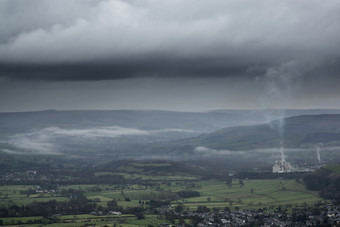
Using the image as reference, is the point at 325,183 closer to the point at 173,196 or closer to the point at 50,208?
the point at 173,196

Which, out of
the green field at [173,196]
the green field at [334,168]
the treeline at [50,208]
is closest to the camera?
the green field at [173,196]

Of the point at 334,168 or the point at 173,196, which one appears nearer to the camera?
the point at 173,196

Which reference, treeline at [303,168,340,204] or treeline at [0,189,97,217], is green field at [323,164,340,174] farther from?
treeline at [0,189,97,217]

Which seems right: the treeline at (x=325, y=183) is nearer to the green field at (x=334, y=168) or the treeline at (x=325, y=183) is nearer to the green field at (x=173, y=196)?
the green field at (x=334, y=168)

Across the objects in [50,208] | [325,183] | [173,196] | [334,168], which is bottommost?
[50,208]

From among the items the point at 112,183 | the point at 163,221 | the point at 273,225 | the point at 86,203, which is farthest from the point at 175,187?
the point at 273,225

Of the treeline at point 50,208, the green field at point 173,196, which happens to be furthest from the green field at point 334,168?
the treeline at point 50,208

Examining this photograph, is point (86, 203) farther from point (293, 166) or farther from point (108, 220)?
point (293, 166)

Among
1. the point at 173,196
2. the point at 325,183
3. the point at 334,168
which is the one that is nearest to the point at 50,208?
the point at 173,196
